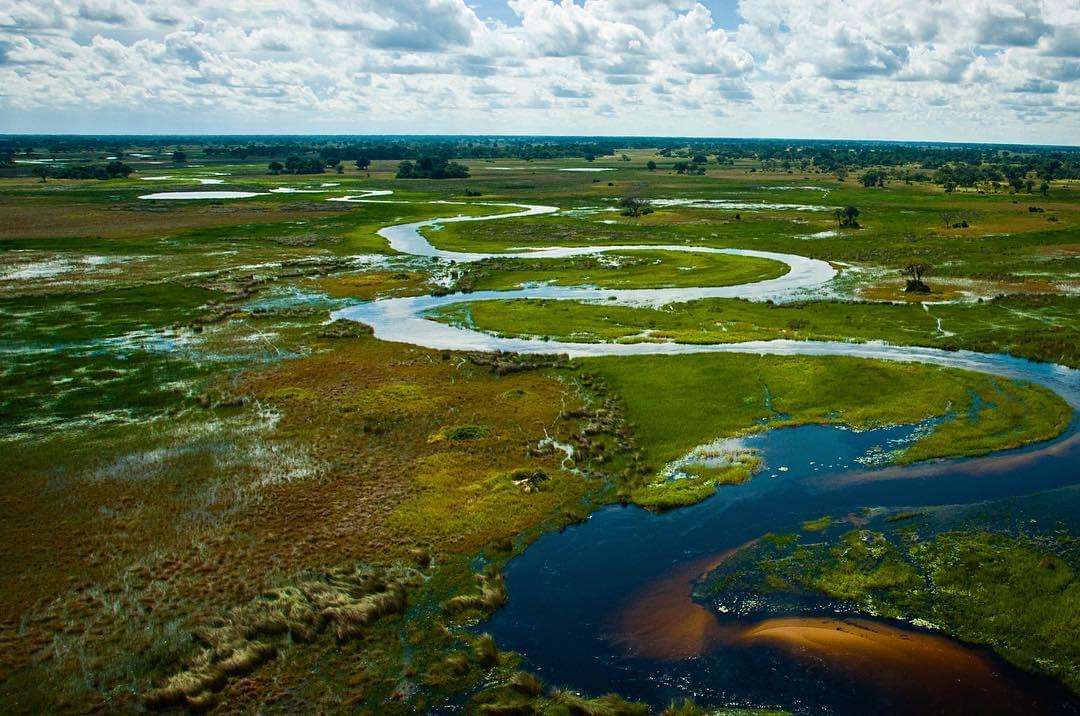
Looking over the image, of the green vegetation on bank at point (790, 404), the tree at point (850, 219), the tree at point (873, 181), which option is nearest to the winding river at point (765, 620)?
the green vegetation on bank at point (790, 404)

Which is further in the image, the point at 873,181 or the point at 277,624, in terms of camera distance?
the point at 873,181

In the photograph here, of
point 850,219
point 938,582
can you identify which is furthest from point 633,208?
point 938,582

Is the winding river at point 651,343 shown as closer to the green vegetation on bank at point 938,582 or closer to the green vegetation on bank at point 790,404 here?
the green vegetation on bank at point 790,404

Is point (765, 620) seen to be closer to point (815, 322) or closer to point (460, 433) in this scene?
point (460, 433)

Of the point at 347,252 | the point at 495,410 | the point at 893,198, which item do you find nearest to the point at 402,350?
the point at 495,410

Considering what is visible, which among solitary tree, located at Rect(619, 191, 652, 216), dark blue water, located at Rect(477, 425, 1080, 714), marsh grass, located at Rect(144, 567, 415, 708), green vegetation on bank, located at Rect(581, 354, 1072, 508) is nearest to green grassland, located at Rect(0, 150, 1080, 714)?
marsh grass, located at Rect(144, 567, 415, 708)

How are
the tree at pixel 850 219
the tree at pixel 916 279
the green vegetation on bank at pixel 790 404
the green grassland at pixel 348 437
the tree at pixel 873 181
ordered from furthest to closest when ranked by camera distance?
the tree at pixel 873 181, the tree at pixel 850 219, the tree at pixel 916 279, the green vegetation on bank at pixel 790 404, the green grassland at pixel 348 437

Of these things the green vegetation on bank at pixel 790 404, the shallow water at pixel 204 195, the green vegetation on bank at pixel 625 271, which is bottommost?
the green vegetation on bank at pixel 790 404

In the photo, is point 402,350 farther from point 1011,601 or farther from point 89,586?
point 1011,601
